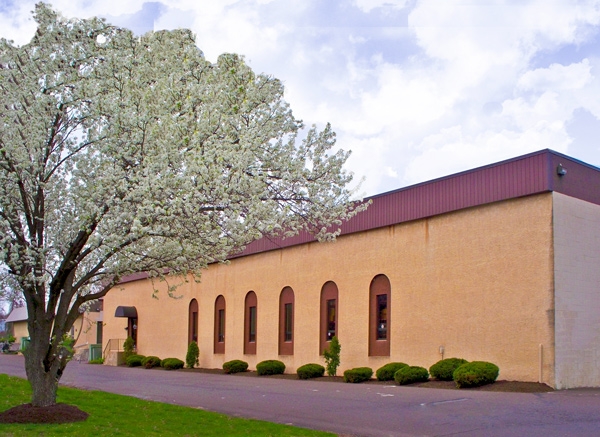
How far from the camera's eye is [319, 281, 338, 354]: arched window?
28.3 m

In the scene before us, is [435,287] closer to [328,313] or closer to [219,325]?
[328,313]

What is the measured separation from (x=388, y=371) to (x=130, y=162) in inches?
547

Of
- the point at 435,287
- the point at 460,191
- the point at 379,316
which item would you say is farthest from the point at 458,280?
the point at 379,316

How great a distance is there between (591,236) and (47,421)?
15.8 m

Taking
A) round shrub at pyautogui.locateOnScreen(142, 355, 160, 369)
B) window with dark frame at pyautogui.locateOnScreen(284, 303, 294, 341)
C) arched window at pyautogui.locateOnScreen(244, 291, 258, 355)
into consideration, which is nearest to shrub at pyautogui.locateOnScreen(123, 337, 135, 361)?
round shrub at pyautogui.locateOnScreen(142, 355, 160, 369)

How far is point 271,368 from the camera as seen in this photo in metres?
29.6

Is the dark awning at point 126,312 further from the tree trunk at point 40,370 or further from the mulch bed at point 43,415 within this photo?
the tree trunk at point 40,370

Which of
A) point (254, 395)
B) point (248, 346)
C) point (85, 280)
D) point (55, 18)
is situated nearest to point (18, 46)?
point (55, 18)

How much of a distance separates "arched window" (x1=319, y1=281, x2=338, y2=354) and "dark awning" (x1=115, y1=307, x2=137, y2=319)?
66.3 feet

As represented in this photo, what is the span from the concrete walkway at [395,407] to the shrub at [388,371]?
0.93m

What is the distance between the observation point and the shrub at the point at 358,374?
24.5 metres

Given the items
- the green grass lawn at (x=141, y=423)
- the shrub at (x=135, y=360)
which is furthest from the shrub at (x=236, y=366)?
the green grass lawn at (x=141, y=423)

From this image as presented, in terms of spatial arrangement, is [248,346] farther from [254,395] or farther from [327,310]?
[254,395]

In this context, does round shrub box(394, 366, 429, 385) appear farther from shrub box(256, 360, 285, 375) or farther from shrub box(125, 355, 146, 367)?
shrub box(125, 355, 146, 367)
